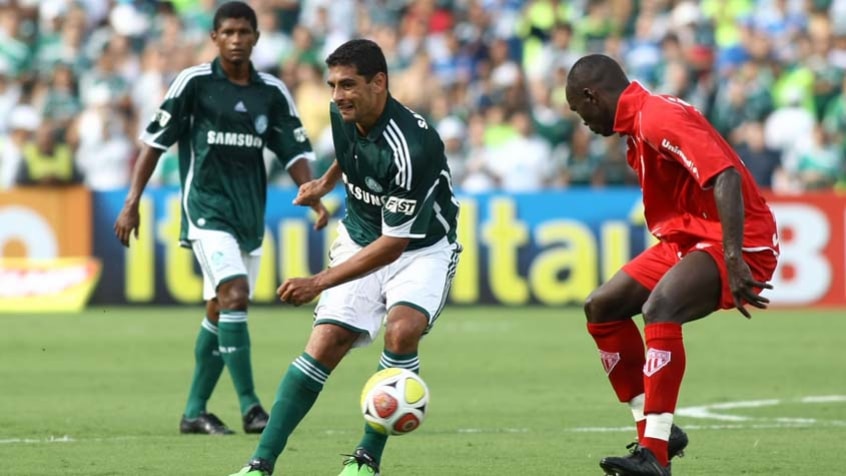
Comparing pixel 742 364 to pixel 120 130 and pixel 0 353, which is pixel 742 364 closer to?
pixel 0 353

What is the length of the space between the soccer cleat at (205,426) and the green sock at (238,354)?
17 centimetres

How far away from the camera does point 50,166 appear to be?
20.4 metres

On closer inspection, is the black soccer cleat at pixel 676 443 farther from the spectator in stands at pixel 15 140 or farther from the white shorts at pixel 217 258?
the spectator in stands at pixel 15 140

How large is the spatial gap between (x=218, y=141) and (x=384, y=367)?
2.98 m

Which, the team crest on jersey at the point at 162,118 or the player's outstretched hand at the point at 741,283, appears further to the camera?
the team crest on jersey at the point at 162,118

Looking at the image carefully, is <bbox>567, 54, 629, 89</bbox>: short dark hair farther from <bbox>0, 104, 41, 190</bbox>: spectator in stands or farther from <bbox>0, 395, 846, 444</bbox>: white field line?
<bbox>0, 104, 41, 190</bbox>: spectator in stands

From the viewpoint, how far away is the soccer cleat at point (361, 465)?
7.98 m

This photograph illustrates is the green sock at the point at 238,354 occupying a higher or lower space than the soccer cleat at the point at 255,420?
higher

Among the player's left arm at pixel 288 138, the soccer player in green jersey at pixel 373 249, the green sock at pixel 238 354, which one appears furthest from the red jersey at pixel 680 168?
the player's left arm at pixel 288 138

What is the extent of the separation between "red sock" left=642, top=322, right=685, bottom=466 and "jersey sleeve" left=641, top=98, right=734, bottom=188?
2.38 ft

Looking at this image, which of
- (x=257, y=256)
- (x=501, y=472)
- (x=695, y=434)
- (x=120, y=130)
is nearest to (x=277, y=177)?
(x=120, y=130)

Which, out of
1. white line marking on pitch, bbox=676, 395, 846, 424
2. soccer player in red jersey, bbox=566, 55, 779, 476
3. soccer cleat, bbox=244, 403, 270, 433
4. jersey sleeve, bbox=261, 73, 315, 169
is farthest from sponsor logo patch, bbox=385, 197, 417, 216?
white line marking on pitch, bbox=676, 395, 846, 424

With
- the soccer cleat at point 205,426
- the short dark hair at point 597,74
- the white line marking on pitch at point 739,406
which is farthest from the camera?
the white line marking on pitch at point 739,406

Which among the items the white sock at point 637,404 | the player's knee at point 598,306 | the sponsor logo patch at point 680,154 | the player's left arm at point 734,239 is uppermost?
the sponsor logo patch at point 680,154
